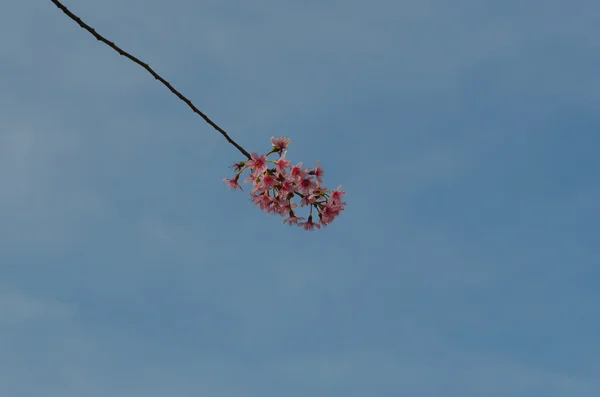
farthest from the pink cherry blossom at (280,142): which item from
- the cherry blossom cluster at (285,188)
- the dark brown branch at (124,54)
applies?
the dark brown branch at (124,54)

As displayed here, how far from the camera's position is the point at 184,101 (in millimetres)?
6180

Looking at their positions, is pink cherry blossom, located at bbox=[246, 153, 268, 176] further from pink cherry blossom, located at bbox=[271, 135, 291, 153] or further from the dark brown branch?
the dark brown branch

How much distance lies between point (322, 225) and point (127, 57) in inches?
190

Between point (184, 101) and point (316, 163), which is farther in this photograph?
point (316, 163)

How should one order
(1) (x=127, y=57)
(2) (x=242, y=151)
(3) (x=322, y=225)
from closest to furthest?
(1) (x=127, y=57) < (2) (x=242, y=151) < (3) (x=322, y=225)

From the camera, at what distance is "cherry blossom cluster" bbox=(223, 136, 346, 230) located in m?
9.07

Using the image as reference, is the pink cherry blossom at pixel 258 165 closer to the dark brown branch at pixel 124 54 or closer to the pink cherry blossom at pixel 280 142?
the pink cherry blossom at pixel 280 142

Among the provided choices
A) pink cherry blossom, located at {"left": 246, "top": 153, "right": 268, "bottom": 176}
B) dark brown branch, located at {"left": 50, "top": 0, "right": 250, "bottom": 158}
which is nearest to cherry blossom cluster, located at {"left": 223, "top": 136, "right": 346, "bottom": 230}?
pink cherry blossom, located at {"left": 246, "top": 153, "right": 268, "bottom": 176}

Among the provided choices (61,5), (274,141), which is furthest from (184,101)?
(274,141)

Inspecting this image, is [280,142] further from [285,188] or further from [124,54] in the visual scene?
[124,54]

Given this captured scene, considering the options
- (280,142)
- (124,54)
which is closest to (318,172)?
(280,142)

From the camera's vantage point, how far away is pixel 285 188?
9.13 meters

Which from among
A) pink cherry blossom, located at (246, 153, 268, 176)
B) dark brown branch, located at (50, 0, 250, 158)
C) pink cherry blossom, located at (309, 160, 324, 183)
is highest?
pink cherry blossom, located at (309, 160, 324, 183)

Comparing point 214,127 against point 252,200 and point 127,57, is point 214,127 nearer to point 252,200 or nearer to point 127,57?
point 127,57
